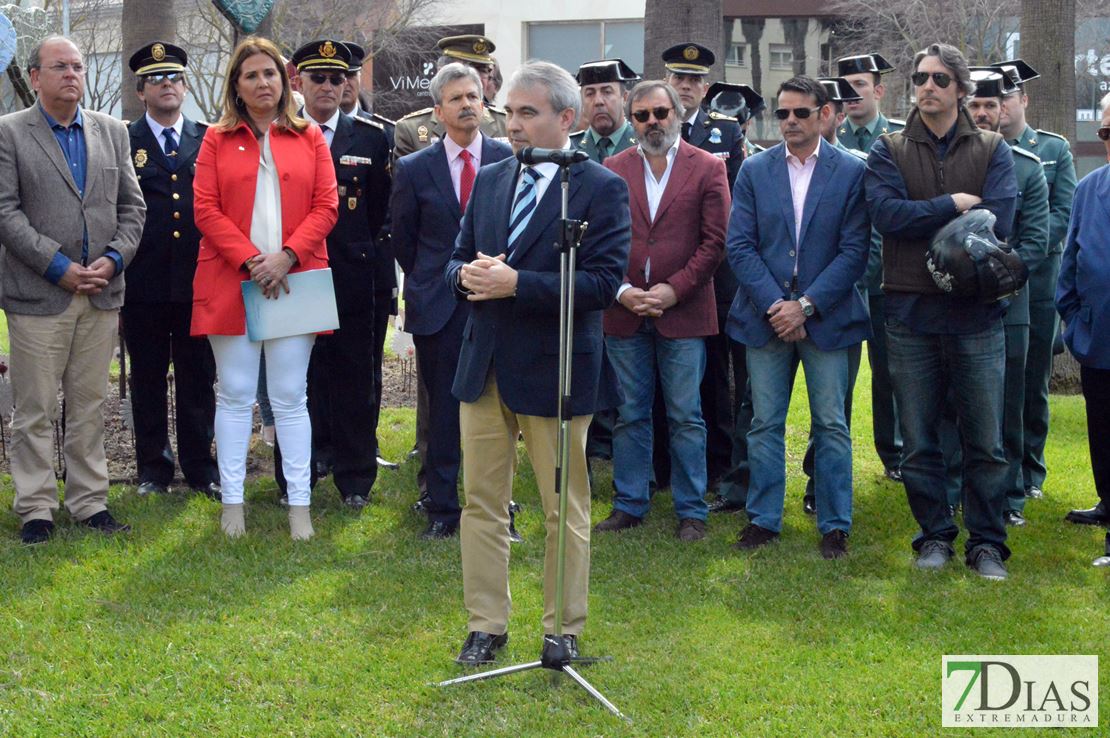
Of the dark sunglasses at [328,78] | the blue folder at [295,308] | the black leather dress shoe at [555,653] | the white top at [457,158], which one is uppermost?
the dark sunglasses at [328,78]

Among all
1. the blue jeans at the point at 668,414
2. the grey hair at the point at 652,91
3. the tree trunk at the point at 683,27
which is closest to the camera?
the grey hair at the point at 652,91

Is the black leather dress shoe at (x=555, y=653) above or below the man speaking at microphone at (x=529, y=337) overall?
below

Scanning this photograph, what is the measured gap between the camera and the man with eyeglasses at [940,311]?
22.0 ft

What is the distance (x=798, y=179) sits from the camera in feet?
24.0

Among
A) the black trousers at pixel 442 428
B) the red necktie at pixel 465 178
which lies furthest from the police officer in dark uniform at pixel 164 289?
the red necktie at pixel 465 178

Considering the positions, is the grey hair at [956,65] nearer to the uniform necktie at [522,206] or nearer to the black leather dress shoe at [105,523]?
the uniform necktie at [522,206]

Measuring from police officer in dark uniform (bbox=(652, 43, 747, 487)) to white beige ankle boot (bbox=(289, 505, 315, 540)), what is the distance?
2.36 metres

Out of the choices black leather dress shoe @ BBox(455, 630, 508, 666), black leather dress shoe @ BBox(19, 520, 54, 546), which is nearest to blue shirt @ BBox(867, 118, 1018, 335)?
black leather dress shoe @ BBox(455, 630, 508, 666)

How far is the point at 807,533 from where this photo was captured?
301 inches

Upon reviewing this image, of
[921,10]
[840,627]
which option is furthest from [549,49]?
[840,627]

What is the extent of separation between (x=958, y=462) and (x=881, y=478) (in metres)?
1.30

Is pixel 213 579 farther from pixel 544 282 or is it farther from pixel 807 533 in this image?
pixel 807 533

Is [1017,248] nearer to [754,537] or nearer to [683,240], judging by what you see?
[683,240]

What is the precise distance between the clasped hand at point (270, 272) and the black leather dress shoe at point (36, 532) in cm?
172
